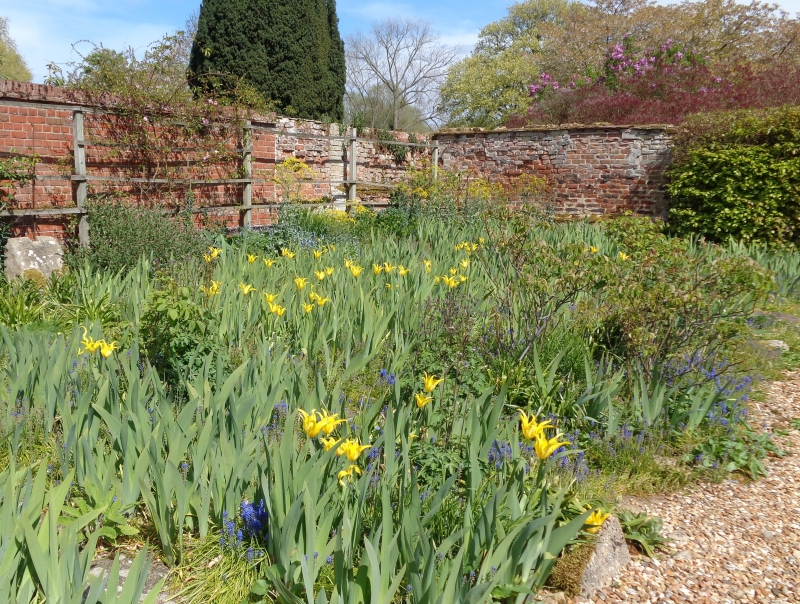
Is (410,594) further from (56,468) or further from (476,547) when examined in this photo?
(56,468)

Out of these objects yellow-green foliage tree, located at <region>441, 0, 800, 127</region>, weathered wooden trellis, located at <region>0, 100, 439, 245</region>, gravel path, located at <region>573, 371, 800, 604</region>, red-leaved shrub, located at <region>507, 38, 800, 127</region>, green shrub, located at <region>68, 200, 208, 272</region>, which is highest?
yellow-green foliage tree, located at <region>441, 0, 800, 127</region>

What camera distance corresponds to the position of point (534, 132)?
1138 centimetres

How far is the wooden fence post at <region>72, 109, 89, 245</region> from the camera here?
6145 mm

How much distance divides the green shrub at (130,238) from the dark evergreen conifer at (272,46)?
6969 mm

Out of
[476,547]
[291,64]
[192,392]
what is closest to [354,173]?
[291,64]

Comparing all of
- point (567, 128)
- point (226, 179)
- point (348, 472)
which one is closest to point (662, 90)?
point (567, 128)

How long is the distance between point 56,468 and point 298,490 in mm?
1177

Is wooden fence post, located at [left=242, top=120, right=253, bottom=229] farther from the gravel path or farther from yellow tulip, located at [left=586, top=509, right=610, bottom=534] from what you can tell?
yellow tulip, located at [left=586, top=509, right=610, bottom=534]

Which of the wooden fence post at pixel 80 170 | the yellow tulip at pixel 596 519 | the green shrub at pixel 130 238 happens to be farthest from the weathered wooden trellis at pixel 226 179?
the yellow tulip at pixel 596 519

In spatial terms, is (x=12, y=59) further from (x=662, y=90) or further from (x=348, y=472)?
(x=348, y=472)

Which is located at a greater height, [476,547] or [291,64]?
[291,64]

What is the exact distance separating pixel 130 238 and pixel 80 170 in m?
1.05

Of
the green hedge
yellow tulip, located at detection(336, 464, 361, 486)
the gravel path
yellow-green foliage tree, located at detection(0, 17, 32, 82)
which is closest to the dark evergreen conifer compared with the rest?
the green hedge

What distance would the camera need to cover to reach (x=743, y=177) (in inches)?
337
